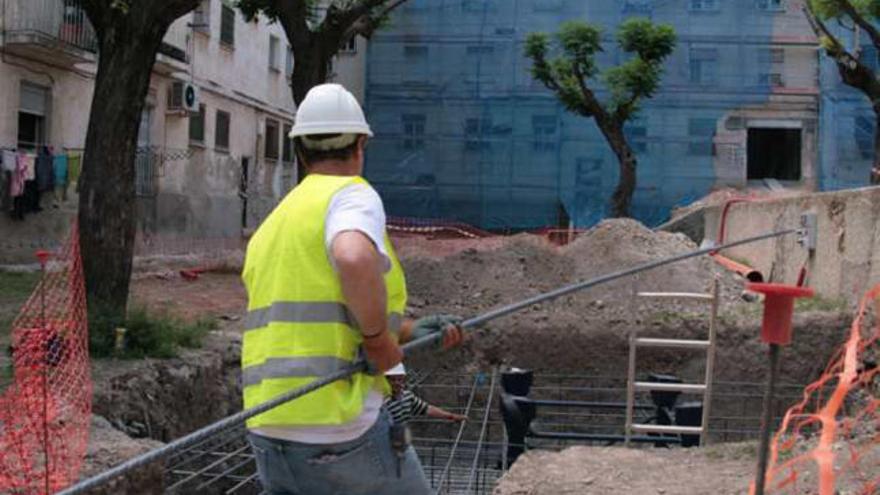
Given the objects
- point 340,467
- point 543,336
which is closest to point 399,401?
point 340,467

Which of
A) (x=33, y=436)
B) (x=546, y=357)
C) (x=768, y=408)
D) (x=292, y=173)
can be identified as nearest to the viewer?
(x=768, y=408)

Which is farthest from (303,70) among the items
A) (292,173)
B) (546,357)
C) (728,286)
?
(292,173)

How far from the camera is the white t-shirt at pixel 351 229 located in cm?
243

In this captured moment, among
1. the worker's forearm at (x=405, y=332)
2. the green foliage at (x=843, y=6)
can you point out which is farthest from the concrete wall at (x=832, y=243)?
the worker's forearm at (x=405, y=332)

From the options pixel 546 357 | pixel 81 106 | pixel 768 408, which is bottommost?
pixel 546 357

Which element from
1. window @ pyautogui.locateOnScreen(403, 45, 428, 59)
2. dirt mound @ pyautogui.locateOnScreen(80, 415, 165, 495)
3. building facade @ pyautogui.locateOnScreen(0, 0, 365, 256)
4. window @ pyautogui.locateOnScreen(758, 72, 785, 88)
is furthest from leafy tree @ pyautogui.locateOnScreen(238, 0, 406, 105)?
window @ pyautogui.locateOnScreen(758, 72, 785, 88)

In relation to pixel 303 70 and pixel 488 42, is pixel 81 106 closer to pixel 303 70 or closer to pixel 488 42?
pixel 303 70

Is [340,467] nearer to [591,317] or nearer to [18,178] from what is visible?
[591,317]

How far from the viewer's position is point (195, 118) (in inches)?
915

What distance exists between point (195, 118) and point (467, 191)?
35.5 ft

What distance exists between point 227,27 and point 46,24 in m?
8.33

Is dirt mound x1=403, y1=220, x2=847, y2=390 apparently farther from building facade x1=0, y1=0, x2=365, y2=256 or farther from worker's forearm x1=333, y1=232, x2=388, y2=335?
worker's forearm x1=333, y1=232, x2=388, y2=335

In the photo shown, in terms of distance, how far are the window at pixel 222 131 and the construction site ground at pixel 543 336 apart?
6422 mm

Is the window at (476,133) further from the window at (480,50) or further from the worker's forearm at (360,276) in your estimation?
the worker's forearm at (360,276)
